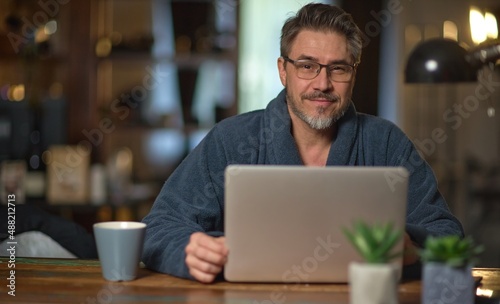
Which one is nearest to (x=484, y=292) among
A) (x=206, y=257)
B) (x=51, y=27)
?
(x=206, y=257)

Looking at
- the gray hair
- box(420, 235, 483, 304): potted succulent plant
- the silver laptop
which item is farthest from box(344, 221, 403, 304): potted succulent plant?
the gray hair

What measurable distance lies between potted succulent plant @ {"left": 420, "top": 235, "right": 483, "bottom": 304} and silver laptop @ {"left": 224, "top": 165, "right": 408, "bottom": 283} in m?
0.16

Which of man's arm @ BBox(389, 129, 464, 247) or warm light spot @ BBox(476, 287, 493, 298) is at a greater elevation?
man's arm @ BBox(389, 129, 464, 247)

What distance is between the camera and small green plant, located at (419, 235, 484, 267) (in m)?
1.40

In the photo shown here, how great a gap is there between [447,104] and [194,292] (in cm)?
440

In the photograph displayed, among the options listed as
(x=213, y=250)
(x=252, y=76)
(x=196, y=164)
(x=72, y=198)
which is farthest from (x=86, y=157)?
(x=213, y=250)

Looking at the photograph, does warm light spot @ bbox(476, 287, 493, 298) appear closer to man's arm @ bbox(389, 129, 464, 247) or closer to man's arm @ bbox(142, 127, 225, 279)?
man's arm @ bbox(389, 129, 464, 247)

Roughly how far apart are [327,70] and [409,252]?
642mm

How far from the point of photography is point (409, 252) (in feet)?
5.56

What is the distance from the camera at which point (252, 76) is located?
4.79 metres

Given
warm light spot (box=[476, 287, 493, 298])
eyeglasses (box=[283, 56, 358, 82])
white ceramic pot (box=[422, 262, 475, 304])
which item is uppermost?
eyeglasses (box=[283, 56, 358, 82])

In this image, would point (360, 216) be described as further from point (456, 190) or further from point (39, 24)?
point (456, 190)

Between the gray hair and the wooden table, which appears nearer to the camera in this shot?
the wooden table

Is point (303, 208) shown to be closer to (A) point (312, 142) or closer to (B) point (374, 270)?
(B) point (374, 270)
